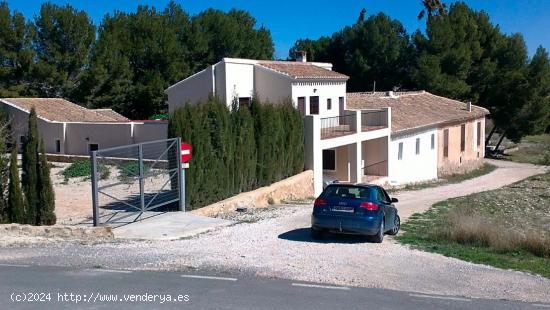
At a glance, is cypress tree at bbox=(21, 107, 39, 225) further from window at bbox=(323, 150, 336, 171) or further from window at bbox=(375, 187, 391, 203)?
window at bbox=(323, 150, 336, 171)

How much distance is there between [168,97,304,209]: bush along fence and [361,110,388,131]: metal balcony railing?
8202mm

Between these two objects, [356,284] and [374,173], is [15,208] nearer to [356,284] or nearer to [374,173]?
[356,284]

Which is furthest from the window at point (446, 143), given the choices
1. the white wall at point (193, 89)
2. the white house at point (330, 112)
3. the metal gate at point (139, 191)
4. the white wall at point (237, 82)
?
the metal gate at point (139, 191)

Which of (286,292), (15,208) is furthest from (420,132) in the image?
(286,292)

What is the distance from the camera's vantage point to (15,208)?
1488 centimetres

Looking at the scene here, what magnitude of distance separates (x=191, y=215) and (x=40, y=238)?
483 cm

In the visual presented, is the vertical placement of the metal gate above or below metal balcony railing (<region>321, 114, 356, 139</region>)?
below

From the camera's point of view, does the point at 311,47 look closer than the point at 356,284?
No

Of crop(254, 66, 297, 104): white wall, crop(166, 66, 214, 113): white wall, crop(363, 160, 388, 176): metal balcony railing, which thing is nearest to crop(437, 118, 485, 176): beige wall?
crop(363, 160, 388, 176): metal balcony railing

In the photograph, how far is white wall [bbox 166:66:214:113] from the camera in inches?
1212

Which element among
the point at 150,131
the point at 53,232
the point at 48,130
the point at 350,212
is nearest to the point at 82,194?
the point at 150,131

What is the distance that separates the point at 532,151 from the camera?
6347cm

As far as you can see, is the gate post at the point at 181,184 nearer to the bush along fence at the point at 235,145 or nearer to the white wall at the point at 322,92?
the bush along fence at the point at 235,145

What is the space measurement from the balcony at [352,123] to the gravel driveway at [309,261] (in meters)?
14.4
